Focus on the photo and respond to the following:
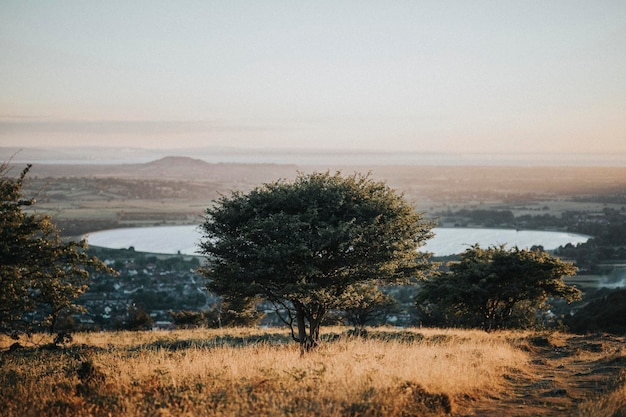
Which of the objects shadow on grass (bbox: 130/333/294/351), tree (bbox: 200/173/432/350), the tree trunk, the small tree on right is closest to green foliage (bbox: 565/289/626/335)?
the small tree on right

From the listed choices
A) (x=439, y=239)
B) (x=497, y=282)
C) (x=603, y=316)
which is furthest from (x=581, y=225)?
(x=497, y=282)

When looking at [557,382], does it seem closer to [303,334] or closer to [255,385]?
[303,334]

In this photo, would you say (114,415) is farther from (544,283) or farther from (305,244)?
(544,283)

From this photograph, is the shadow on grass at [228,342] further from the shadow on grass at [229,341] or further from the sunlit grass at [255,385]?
the sunlit grass at [255,385]

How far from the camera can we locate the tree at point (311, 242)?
15.8m

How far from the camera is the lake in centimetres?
12019

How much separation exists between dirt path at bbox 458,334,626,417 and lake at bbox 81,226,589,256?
91.9m

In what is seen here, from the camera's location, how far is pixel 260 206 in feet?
56.4

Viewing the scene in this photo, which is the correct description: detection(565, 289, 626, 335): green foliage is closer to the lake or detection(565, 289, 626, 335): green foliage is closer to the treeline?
the treeline

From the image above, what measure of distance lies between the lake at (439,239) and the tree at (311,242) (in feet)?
311

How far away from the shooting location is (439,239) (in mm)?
141125

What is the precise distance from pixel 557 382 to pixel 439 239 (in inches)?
5204

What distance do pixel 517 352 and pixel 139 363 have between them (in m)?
13.8

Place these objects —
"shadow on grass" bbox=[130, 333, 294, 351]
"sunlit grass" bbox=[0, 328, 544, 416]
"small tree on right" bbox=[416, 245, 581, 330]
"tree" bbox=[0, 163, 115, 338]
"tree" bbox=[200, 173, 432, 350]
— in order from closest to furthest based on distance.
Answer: "sunlit grass" bbox=[0, 328, 544, 416]
"tree" bbox=[0, 163, 115, 338]
"tree" bbox=[200, 173, 432, 350]
"shadow on grass" bbox=[130, 333, 294, 351]
"small tree on right" bbox=[416, 245, 581, 330]
